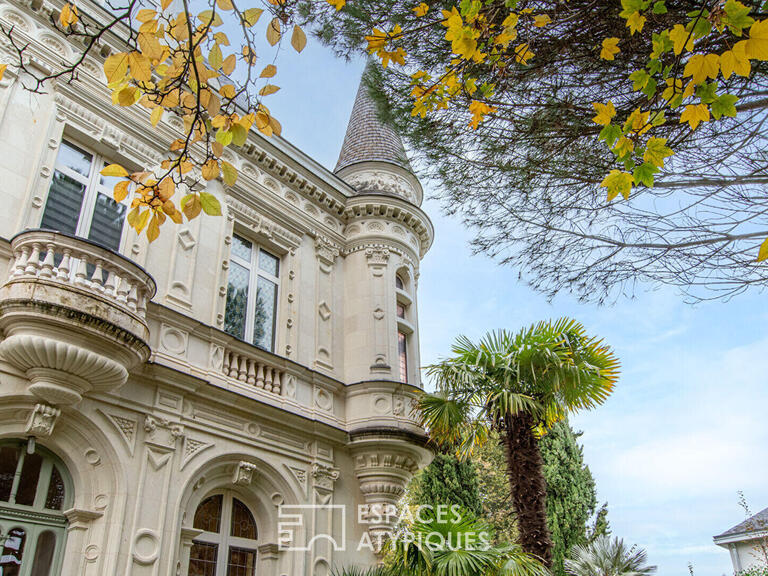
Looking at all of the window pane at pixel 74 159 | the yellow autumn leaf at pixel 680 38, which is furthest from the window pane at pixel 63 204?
the yellow autumn leaf at pixel 680 38

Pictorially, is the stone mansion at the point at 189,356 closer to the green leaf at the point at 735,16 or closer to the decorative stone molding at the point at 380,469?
the decorative stone molding at the point at 380,469

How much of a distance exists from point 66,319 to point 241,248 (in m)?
4.53

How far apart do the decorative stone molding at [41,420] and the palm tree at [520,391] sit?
579 cm

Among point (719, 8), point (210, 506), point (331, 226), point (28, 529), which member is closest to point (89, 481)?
point (28, 529)

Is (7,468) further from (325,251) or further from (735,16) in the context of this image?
(735,16)

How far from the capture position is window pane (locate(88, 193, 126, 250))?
28.1ft

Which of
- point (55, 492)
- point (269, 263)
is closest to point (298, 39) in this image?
point (55, 492)

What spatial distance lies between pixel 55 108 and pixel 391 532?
8254 mm

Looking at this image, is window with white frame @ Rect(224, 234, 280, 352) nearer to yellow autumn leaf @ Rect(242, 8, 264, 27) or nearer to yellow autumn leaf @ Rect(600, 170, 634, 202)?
yellow autumn leaf @ Rect(242, 8, 264, 27)

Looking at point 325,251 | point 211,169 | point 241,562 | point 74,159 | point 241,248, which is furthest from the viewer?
point 325,251

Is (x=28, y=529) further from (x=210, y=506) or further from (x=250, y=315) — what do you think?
(x=250, y=315)

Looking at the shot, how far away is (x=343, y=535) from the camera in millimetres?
9930

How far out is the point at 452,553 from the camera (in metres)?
7.50

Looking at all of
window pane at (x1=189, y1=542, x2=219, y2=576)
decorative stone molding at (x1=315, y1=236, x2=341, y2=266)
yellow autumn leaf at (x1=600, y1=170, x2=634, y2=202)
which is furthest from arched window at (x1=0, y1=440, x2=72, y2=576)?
yellow autumn leaf at (x1=600, y1=170, x2=634, y2=202)
